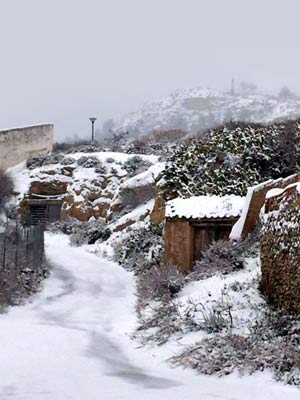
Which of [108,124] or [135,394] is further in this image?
[108,124]

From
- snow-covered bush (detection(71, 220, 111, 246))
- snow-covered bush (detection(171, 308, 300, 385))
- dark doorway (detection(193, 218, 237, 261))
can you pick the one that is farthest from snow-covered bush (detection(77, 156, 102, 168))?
snow-covered bush (detection(171, 308, 300, 385))

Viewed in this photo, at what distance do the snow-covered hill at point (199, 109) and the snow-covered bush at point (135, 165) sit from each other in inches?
1837

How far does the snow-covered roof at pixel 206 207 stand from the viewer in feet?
46.3

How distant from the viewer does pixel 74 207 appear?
90.9ft

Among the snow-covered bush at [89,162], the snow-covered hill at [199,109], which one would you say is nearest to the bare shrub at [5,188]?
the snow-covered bush at [89,162]

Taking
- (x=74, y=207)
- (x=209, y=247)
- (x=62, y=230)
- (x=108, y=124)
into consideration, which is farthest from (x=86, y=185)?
(x=108, y=124)

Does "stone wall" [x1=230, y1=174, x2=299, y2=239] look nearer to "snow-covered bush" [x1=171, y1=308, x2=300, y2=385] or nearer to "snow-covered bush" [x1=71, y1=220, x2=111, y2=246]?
"snow-covered bush" [x1=171, y1=308, x2=300, y2=385]

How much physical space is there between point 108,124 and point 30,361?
77.5 meters

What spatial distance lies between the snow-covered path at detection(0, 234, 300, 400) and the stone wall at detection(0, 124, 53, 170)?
19.6 m

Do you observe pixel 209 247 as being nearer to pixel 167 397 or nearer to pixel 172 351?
pixel 172 351

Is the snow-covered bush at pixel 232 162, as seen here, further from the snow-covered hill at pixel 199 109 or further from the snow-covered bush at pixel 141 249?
the snow-covered hill at pixel 199 109

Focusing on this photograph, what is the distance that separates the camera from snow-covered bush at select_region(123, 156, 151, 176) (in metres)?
29.1

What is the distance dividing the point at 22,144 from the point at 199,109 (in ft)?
218

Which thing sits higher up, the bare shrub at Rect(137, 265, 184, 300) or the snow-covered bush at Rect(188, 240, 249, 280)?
the snow-covered bush at Rect(188, 240, 249, 280)
